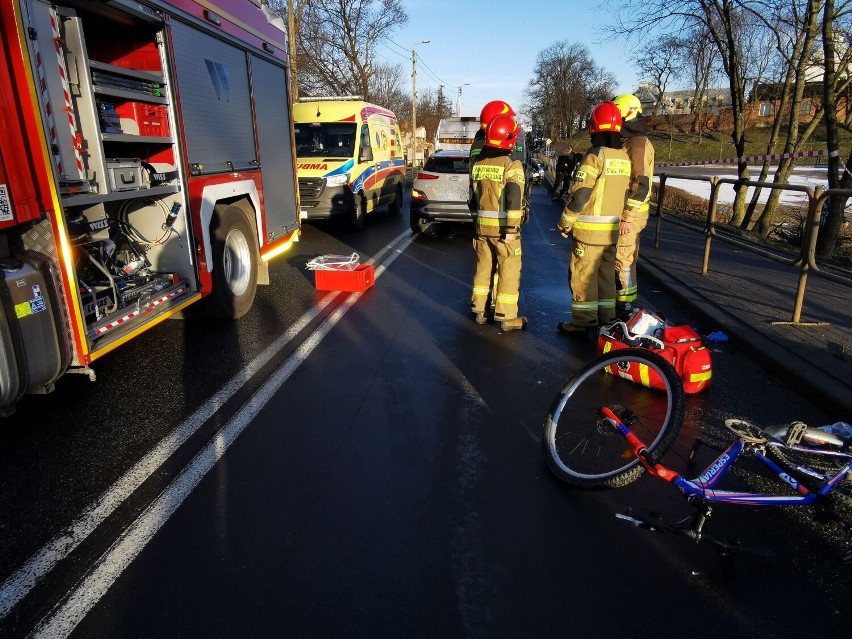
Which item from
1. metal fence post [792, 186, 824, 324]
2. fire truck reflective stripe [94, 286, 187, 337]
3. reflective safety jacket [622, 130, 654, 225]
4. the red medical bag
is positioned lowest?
the red medical bag

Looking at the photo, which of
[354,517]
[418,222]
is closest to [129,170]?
[354,517]

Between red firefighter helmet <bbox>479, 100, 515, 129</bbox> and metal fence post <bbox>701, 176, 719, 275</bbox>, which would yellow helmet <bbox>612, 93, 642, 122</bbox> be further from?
metal fence post <bbox>701, 176, 719, 275</bbox>

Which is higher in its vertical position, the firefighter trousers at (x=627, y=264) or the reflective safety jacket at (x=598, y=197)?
the reflective safety jacket at (x=598, y=197)

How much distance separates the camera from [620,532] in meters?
2.93

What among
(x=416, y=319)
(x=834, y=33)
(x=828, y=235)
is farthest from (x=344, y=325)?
(x=834, y=33)

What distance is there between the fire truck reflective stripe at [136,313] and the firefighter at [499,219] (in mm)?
2873

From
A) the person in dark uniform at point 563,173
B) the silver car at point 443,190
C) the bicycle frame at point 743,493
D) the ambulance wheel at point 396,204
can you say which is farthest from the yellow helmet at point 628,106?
the person in dark uniform at point 563,173

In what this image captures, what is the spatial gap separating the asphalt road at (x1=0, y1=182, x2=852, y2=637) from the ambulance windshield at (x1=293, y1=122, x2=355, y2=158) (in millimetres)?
8020

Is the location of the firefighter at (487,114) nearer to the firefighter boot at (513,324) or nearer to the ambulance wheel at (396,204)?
the firefighter boot at (513,324)

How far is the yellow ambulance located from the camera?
39.1 ft

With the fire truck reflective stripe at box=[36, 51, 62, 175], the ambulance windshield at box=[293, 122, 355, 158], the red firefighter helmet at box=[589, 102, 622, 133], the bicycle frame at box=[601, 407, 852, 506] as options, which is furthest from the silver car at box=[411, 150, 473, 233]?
the bicycle frame at box=[601, 407, 852, 506]

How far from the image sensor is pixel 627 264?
6402mm

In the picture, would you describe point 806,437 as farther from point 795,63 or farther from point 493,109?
point 795,63

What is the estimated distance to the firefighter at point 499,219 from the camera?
581 centimetres
